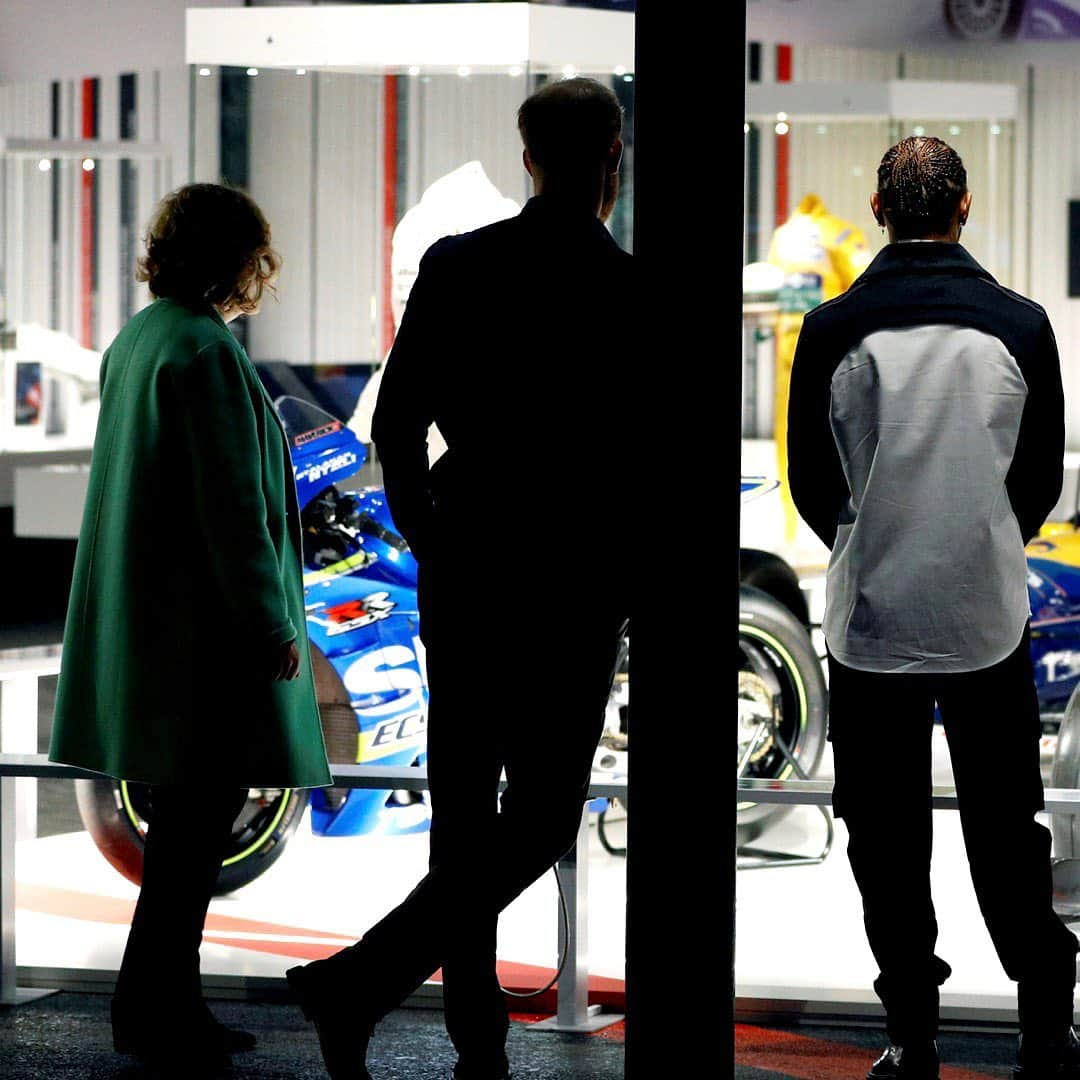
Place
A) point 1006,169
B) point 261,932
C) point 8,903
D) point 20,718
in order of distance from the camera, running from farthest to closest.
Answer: point 1006,169
point 20,718
point 261,932
point 8,903

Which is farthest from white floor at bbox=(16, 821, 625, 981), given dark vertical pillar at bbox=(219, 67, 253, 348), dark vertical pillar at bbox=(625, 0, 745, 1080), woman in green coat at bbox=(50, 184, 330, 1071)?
dark vertical pillar at bbox=(219, 67, 253, 348)

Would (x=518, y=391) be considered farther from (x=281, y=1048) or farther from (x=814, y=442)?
(x=281, y=1048)

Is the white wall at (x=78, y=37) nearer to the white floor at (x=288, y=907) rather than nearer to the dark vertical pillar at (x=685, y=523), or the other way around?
the white floor at (x=288, y=907)

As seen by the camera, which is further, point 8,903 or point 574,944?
point 8,903

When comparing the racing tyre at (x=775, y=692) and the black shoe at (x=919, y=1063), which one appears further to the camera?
the racing tyre at (x=775, y=692)

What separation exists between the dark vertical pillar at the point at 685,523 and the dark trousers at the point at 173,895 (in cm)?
100

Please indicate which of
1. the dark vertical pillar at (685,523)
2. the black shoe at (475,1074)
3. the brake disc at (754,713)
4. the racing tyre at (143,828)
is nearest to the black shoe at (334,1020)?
the black shoe at (475,1074)

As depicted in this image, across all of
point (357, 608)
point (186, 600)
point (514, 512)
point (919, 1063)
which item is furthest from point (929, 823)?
point (357, 608)

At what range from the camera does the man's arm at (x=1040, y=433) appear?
2.61 metres

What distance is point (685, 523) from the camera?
6.51 feet

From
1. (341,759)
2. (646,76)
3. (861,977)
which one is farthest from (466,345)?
(341,759)

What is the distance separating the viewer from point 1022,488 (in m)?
2.65

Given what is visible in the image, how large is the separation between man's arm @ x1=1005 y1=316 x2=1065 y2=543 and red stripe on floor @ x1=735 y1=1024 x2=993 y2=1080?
3.09 feet

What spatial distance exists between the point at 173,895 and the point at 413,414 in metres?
0.88
